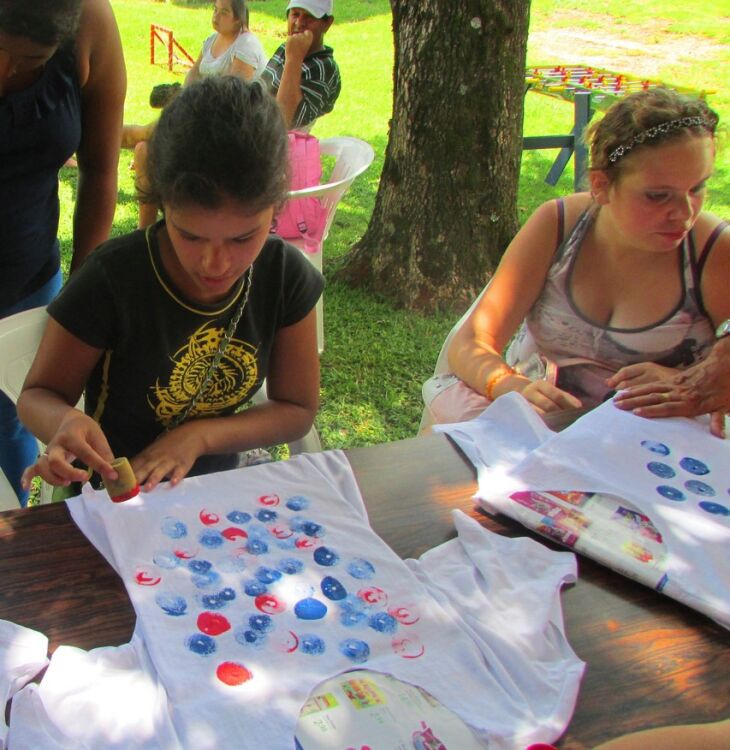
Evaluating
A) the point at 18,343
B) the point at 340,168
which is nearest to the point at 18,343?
the point at 18,343

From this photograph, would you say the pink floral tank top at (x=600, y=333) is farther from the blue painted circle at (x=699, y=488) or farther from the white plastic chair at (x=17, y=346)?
the white plastic chair at (x=17, y=346)

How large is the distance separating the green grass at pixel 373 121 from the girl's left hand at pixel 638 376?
2.68ft

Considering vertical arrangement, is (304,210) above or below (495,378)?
below

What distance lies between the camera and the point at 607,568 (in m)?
1.30

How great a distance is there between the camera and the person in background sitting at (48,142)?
1.66m

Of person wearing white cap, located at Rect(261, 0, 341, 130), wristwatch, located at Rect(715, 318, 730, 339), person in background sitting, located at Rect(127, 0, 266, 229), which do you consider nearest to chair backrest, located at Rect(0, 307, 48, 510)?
wristwatch, located at Rect(715, 318, 730, 339)

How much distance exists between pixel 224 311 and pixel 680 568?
0.92 metres

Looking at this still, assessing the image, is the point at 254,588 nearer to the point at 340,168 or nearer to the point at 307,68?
the point at 340,168

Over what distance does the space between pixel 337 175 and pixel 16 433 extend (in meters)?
2.28

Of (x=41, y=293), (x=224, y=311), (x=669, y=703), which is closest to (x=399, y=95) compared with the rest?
(x=41, y=293)

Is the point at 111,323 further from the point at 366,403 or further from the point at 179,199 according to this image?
the point at 366,403

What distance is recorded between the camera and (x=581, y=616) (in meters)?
1.20

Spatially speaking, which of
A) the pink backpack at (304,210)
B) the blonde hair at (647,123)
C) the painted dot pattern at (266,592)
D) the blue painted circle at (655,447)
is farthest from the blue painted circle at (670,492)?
the pink backpack at (304,210)

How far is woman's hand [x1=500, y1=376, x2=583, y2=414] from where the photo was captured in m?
1.77
